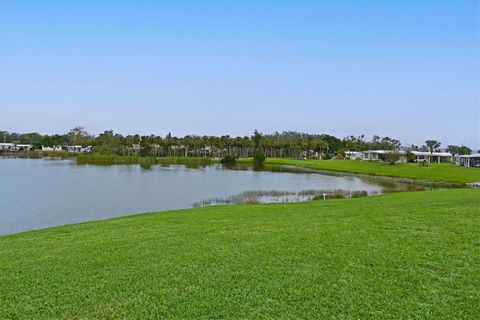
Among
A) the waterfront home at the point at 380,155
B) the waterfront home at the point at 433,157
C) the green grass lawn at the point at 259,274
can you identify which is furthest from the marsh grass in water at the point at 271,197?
the waterfront home at the point at 433,157

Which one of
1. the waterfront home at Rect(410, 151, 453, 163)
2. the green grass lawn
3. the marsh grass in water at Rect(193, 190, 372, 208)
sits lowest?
the marsh grass in water at Rect(193, 190, 372, 208)

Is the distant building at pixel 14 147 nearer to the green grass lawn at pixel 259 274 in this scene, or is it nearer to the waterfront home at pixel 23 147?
the waterfront home at pixel 23 147

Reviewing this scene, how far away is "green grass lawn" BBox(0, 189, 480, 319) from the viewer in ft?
15.2

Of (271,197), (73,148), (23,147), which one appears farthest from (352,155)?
(23,147)

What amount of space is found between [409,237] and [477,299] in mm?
2982

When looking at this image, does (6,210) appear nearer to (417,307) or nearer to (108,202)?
(108,202)

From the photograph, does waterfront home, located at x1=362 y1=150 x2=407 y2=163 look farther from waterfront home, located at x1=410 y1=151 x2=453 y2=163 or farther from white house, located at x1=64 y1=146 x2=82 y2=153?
white house, located at x1=64 y1=146 x2=82 y2=153

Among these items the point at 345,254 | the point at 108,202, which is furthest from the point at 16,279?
the point at 108,202

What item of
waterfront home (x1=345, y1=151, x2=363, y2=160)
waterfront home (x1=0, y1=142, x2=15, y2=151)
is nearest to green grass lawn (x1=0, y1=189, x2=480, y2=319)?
waterfront home (x1=345, y1=151, x2=363, y2=160)

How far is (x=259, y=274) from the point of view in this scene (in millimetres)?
5711

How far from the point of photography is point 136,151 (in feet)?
388

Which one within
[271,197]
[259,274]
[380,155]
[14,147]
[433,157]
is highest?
[14,147]

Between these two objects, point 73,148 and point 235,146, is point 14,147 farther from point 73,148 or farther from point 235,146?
point 235,146

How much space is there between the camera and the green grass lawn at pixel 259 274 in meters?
4.63
